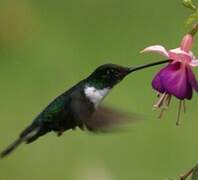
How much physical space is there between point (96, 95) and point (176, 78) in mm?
256

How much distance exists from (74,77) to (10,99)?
0.51 m

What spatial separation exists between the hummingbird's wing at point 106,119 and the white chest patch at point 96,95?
1.1 inches

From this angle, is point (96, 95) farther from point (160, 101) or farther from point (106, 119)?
point (160, 101)

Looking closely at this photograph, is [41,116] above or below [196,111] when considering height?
above

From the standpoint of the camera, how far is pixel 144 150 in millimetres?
5727

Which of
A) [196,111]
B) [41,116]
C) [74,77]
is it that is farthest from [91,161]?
[41,116]

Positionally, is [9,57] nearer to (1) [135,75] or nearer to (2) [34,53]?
(2) [34,53]

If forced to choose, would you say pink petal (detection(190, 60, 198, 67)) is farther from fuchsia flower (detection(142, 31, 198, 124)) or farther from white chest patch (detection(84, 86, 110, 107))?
white chest patch (detection(84, 86, 110, 107))

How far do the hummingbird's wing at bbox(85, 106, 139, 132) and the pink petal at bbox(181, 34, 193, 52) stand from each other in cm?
Result: 23

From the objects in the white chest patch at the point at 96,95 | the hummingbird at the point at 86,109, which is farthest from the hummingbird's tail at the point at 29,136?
the white chest patch at the point at 96,95

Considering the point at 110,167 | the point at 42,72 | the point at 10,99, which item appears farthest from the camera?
the point at 42,72

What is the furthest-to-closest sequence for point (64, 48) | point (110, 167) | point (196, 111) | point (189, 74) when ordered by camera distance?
point (64, 48)
point (196, 111)
point (110, 167)
point (189, 74)

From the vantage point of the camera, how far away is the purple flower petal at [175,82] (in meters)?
2.53

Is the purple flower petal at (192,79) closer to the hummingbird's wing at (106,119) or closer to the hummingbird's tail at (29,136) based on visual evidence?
the hummingbird's wing at (106,119)
